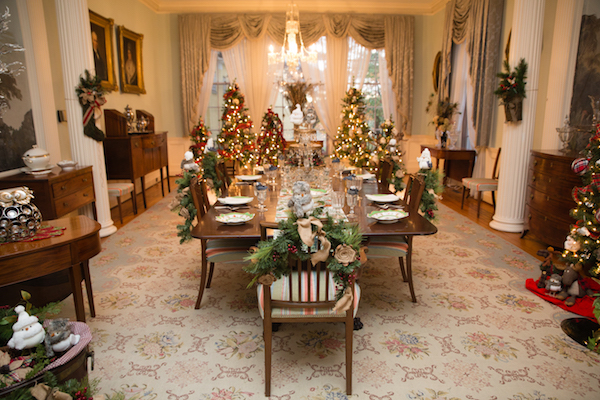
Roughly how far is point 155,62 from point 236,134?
238cm

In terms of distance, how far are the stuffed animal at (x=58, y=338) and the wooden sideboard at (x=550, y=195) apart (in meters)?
4.07

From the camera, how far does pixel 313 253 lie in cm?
197

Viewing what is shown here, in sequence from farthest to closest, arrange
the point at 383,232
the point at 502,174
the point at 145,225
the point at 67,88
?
the point at 145,225 < the point at 502,174 < the point at 67,88 < the point at 383,232

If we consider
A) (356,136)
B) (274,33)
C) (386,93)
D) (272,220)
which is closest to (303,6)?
(274,33)

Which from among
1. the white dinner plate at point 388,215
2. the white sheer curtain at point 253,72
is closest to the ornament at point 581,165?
the white dinner plate at point 388,215

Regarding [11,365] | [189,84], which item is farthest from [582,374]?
[189,84]

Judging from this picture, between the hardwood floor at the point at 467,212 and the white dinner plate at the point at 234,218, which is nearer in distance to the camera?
the white dinner plate at the point at 234,218

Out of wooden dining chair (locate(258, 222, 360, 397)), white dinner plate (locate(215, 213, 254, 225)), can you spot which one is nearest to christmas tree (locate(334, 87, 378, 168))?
white dinner plate (locate(215, 213, 254, 225))

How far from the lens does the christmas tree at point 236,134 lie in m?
7.71

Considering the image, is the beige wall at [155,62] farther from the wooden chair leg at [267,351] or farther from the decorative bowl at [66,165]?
the wooden chair leg at [267,351]

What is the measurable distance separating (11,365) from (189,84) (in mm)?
7648

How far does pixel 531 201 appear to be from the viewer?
443 cm

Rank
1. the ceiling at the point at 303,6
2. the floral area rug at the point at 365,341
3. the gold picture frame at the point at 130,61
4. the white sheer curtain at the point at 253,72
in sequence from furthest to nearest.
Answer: the white sheer curtain at the point at 253,72 < the ceiling at the point at 303,6 < the gold picture frame at the point at 130,61 < the floral area rug at the point at 365,341

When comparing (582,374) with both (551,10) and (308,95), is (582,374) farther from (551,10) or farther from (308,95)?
(308,95)
